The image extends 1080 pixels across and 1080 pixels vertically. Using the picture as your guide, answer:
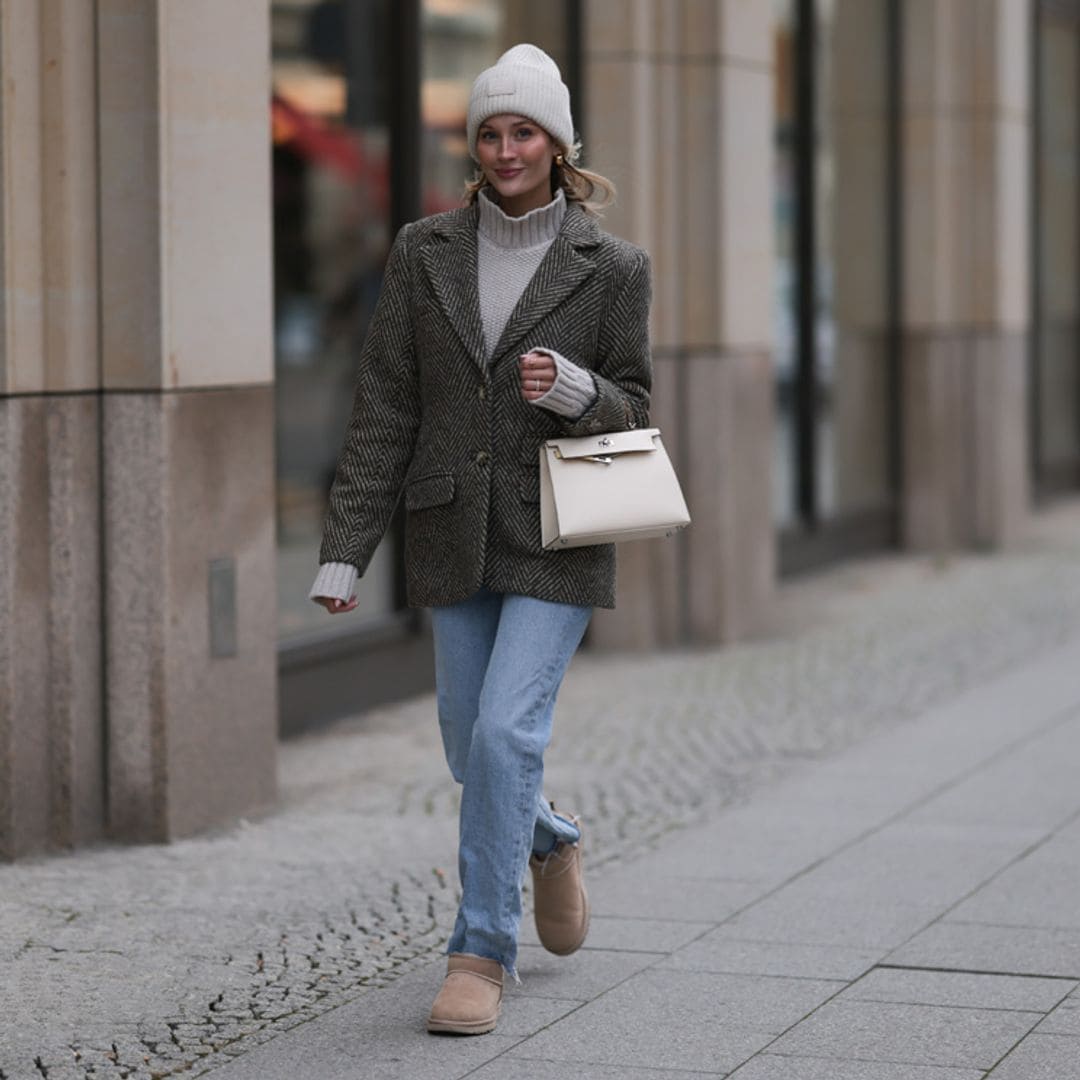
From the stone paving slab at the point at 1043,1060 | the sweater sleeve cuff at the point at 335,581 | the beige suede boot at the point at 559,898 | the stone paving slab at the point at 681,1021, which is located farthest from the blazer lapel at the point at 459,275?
the stone paving slab at the point at 1043,1060

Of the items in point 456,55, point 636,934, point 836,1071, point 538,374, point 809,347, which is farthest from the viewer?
point 809,347

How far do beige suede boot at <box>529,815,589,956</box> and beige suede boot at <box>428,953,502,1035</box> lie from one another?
326mm

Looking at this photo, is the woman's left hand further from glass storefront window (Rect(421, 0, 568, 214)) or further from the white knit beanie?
glass storefront window (Rect(421, 0, 568, 214))

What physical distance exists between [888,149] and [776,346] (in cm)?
177

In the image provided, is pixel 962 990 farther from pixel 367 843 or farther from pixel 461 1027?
pixel 367 843

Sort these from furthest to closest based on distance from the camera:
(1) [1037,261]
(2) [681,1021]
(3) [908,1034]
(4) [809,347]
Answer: (1) [1037,261], (4) [809,347], (2) [681,1021], (3) [908,1034]

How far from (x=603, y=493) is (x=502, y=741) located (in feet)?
1.74

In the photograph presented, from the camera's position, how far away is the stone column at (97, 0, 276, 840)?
21.5 ft

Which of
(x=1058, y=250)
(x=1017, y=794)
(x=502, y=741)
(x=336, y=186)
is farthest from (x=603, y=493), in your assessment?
(x=1058, y=250)

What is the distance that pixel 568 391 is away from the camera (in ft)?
15.1

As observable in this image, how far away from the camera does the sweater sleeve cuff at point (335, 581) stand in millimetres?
4812

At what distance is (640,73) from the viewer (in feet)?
33.9

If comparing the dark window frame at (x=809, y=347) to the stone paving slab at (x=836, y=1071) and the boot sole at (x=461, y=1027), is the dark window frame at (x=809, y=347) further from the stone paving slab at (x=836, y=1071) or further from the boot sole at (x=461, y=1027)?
the stone paving slab at (x=836, y=1071)

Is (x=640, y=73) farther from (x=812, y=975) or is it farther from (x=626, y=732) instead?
(x=812, y=975)
